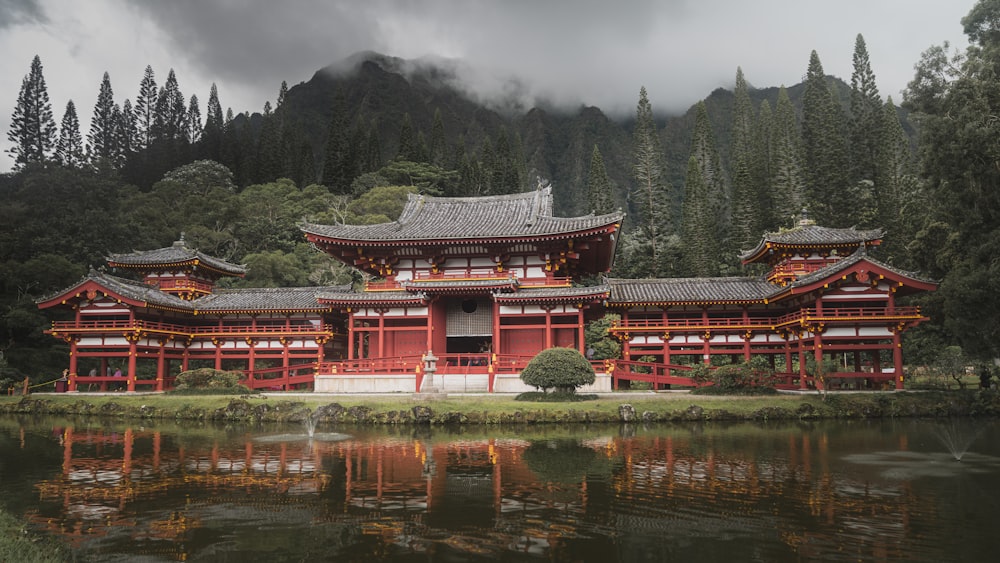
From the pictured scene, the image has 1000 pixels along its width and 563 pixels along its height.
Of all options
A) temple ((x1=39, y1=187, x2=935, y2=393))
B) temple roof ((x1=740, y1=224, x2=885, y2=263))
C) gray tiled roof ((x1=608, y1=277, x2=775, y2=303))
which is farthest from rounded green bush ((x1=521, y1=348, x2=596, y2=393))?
temple roof ((x1=740, y1=224, x2=885, y2=263))

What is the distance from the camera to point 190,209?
62.4 m

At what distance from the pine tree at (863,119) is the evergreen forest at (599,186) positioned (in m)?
0.20

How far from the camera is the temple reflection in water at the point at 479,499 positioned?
8203 mm

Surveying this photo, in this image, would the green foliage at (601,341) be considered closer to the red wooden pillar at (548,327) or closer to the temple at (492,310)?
the temple at (492,310)

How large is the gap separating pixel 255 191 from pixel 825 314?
5967 cm

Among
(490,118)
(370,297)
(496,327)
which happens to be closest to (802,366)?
(496,327)

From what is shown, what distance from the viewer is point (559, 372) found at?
24.4 metres

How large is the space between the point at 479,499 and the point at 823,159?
201 feet

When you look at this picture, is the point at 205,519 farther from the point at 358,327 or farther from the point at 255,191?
the point at 255,191

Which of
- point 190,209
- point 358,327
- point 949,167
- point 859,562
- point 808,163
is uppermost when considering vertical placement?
point 808,163

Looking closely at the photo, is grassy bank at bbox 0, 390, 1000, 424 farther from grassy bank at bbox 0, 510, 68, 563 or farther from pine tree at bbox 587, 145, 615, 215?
pine tree at bbox 587, 145, 615, 215

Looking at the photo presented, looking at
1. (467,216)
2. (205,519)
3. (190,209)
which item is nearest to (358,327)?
(467,216)

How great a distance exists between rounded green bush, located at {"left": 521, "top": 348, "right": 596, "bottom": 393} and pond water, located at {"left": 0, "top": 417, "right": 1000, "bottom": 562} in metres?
6.21

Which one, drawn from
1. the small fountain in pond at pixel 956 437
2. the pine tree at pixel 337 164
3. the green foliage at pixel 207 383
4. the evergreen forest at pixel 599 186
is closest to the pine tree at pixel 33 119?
the evergreen forest at pixel 599 186
